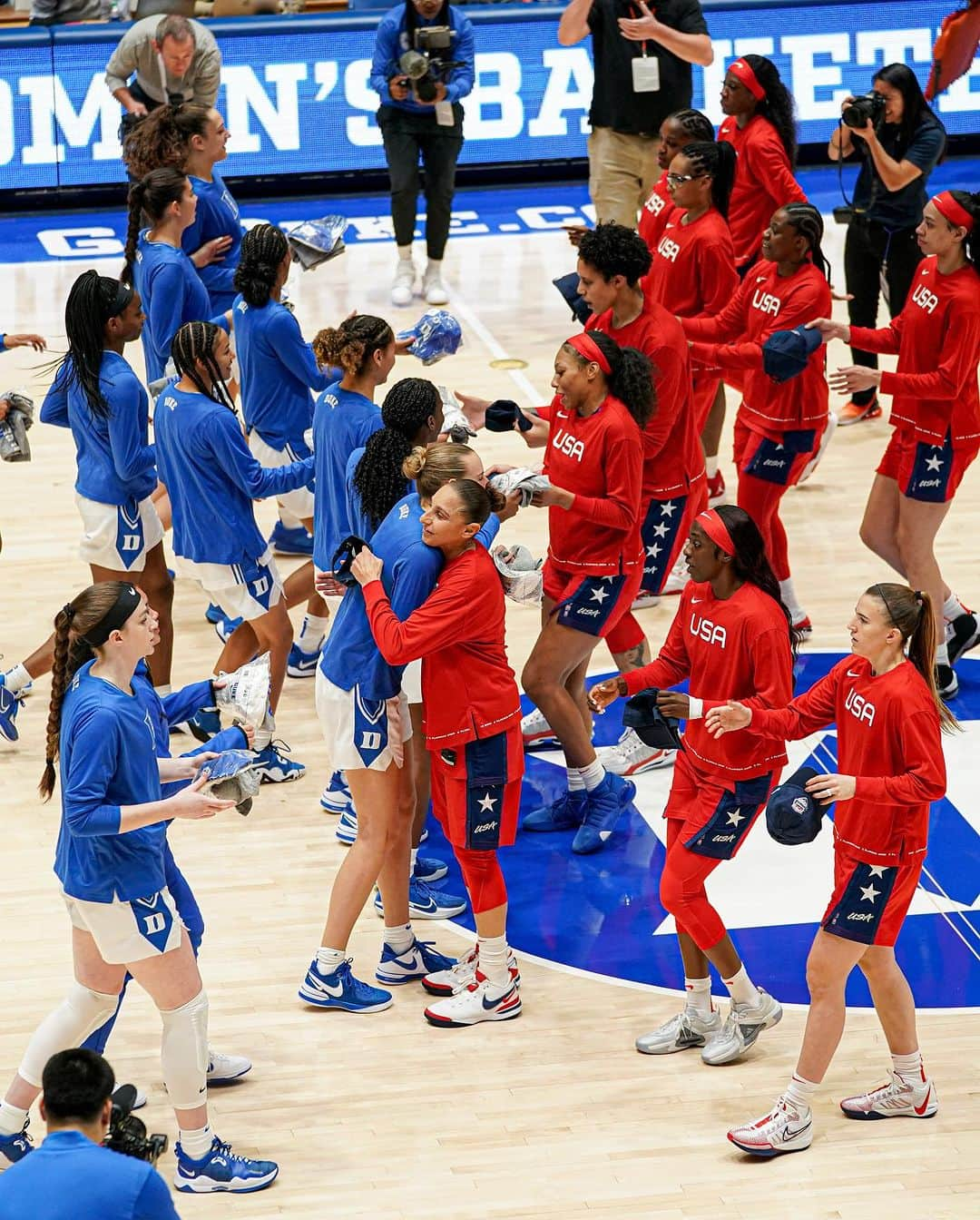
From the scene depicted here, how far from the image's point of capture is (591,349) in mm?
6465

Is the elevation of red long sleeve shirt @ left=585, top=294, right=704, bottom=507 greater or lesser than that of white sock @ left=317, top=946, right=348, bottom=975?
greater

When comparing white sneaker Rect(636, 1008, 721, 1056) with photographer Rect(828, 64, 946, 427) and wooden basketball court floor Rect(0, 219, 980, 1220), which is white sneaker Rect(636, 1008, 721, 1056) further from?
photographer Rect(828, 64, 946, 427)

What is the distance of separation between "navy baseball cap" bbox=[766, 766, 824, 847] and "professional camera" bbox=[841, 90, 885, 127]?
5.75 meters

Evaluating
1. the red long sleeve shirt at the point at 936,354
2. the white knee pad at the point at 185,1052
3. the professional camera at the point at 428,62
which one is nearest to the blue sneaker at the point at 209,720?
the white knee pad at the point at 185,1052

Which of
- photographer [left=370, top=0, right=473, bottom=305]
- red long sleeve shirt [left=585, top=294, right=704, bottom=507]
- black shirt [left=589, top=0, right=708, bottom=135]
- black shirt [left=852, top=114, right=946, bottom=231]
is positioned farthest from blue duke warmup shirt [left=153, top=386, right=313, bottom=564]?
photographer [left=370, top=0, right=473, bottom=305]

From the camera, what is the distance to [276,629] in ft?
24.5

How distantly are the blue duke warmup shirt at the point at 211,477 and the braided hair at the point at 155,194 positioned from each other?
1.46 meters

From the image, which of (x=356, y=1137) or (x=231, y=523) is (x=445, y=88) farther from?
(x=356, y=1137)

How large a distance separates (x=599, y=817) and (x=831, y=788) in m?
2.22

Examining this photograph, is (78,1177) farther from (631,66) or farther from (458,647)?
(631,66)

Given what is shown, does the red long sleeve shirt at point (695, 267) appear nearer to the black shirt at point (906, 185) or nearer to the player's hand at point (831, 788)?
the black shirt at point (906, 185)

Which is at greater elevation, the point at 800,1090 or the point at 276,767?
the point at 800,1090

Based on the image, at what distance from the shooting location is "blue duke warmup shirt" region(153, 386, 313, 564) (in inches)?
268

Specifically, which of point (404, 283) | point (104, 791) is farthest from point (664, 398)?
point (404, 283)
